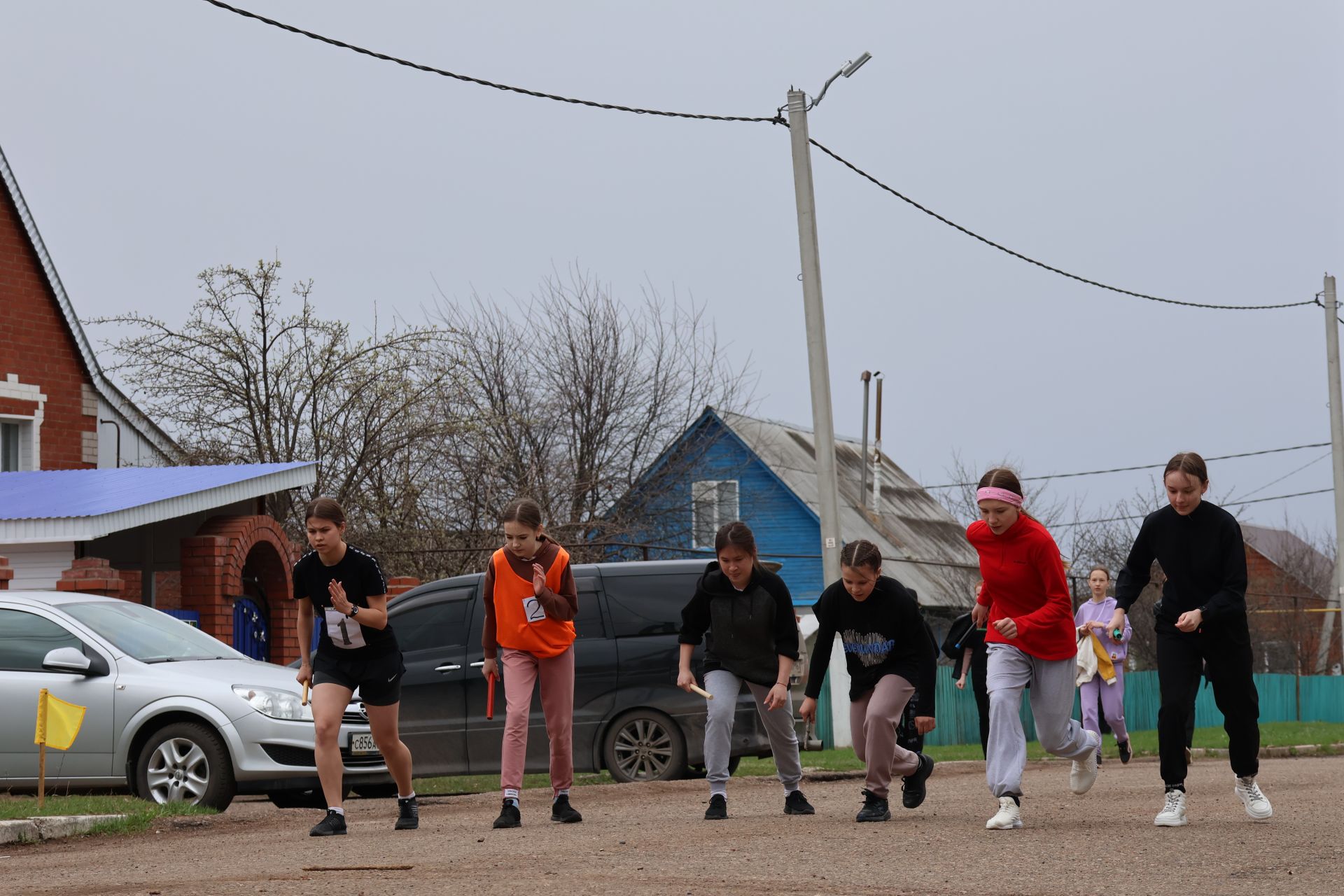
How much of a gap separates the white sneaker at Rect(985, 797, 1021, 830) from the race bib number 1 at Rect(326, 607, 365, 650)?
3.50 metres

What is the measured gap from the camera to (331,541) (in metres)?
9.30

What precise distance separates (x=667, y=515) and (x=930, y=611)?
948 cm

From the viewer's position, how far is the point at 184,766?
11.4 metres

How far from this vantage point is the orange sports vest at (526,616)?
977 centimetres

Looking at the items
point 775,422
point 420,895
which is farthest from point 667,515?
point 420,895

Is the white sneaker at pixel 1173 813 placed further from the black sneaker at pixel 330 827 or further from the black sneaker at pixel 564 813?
the black sneaker at pixel 330 827

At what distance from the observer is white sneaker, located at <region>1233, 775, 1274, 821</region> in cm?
870

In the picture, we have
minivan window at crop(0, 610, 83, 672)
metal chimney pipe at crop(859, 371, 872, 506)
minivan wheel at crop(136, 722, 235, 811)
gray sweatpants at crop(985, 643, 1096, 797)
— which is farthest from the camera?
metal chimney pipe at crop(859, 371, 872, 506)

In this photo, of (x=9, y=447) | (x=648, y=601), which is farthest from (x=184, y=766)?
(x=9, y=447)

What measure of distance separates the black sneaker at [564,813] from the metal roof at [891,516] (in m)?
25.1

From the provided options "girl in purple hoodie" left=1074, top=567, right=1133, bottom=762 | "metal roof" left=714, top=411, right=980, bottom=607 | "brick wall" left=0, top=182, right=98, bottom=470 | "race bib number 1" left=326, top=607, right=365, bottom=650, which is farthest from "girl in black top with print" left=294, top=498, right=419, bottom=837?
"metal roof" left=714, top=411, right=980, bottom=607

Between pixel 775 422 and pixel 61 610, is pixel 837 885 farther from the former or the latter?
pixel 775 422

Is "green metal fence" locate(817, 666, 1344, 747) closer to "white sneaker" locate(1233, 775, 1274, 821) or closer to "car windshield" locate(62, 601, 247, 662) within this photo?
"white sneaker" locate(1233, 775, 1274, 821)

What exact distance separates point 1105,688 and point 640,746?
4257 mm
